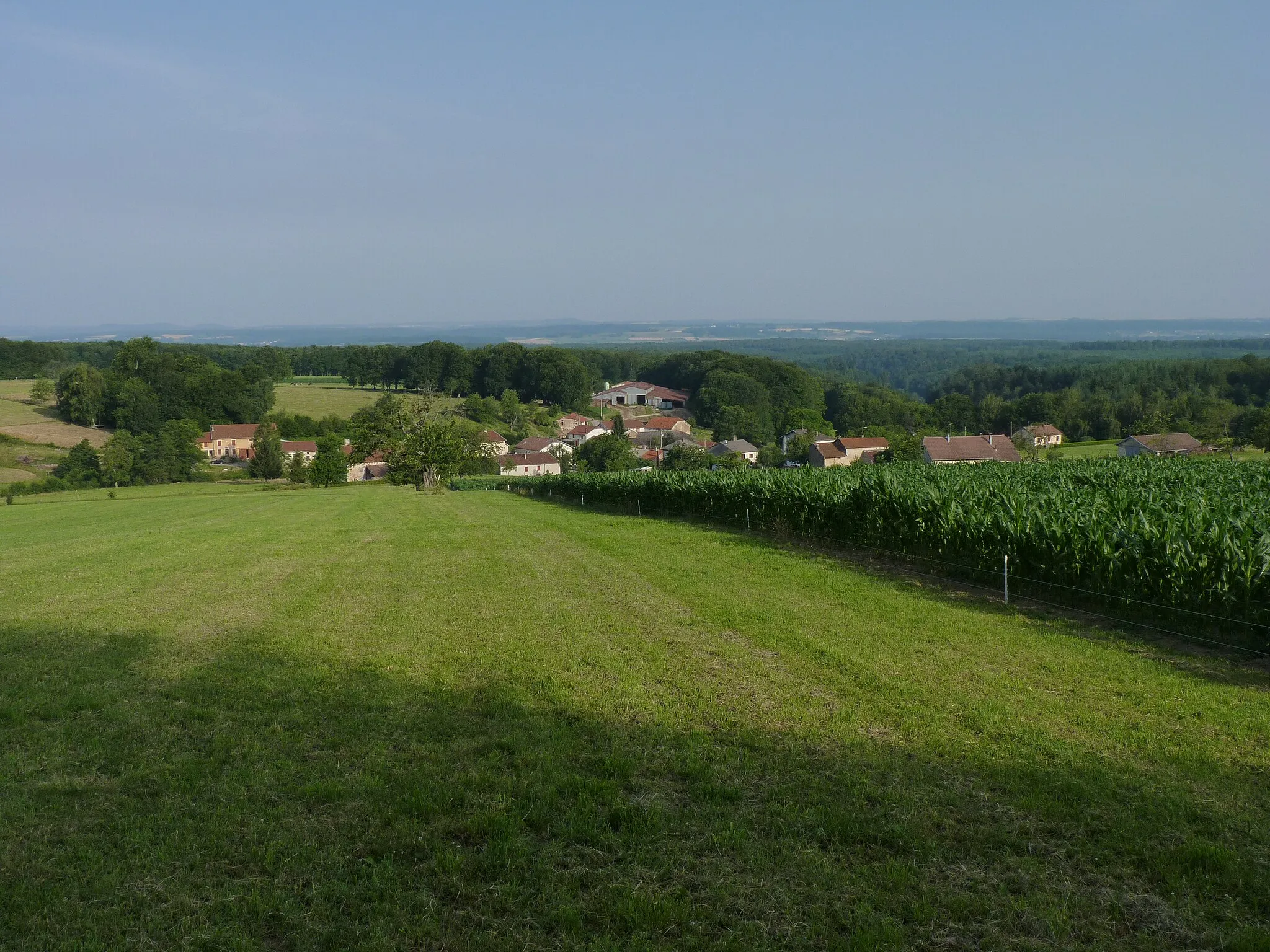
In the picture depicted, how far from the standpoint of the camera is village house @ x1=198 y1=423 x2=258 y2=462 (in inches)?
4272

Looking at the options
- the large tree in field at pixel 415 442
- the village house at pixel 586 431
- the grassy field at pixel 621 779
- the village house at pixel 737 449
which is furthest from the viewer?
the village house at pixel 586 431

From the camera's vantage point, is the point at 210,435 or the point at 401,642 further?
the point at 210,435

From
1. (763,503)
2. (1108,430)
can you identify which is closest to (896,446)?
(1108,430)

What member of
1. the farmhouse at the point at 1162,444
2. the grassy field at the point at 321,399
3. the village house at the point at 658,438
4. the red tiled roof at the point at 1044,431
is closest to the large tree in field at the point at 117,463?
the grassy field at the point at 321,399

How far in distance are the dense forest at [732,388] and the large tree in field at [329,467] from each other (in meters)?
11.0

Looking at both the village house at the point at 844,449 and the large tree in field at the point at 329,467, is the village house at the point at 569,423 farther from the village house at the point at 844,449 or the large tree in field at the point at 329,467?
the large tree in field at the point at 329,467

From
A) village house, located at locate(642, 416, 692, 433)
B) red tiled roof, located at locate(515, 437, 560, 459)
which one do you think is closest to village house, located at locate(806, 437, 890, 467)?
red tiled roof, located at locate(515, 437, 560, 459)

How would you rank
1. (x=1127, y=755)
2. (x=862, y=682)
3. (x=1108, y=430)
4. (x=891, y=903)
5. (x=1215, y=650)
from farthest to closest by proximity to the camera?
1. (x=1108, y=430)
2. (x=1215, y=650)
3. (x=862, y=682)
4. (x=1127, y=755)
5. (x=891, y=903)

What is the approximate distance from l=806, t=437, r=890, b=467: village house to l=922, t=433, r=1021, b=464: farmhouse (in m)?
14.0

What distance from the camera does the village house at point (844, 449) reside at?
101 metres

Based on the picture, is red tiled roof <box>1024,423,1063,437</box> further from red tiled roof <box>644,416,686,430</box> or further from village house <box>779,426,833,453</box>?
red tiled roof <box>644,416,686,430</box>

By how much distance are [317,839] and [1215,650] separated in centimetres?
1000

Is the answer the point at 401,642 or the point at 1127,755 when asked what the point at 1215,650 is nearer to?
the point at 1127,755

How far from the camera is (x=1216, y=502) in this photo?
14.7 metres
